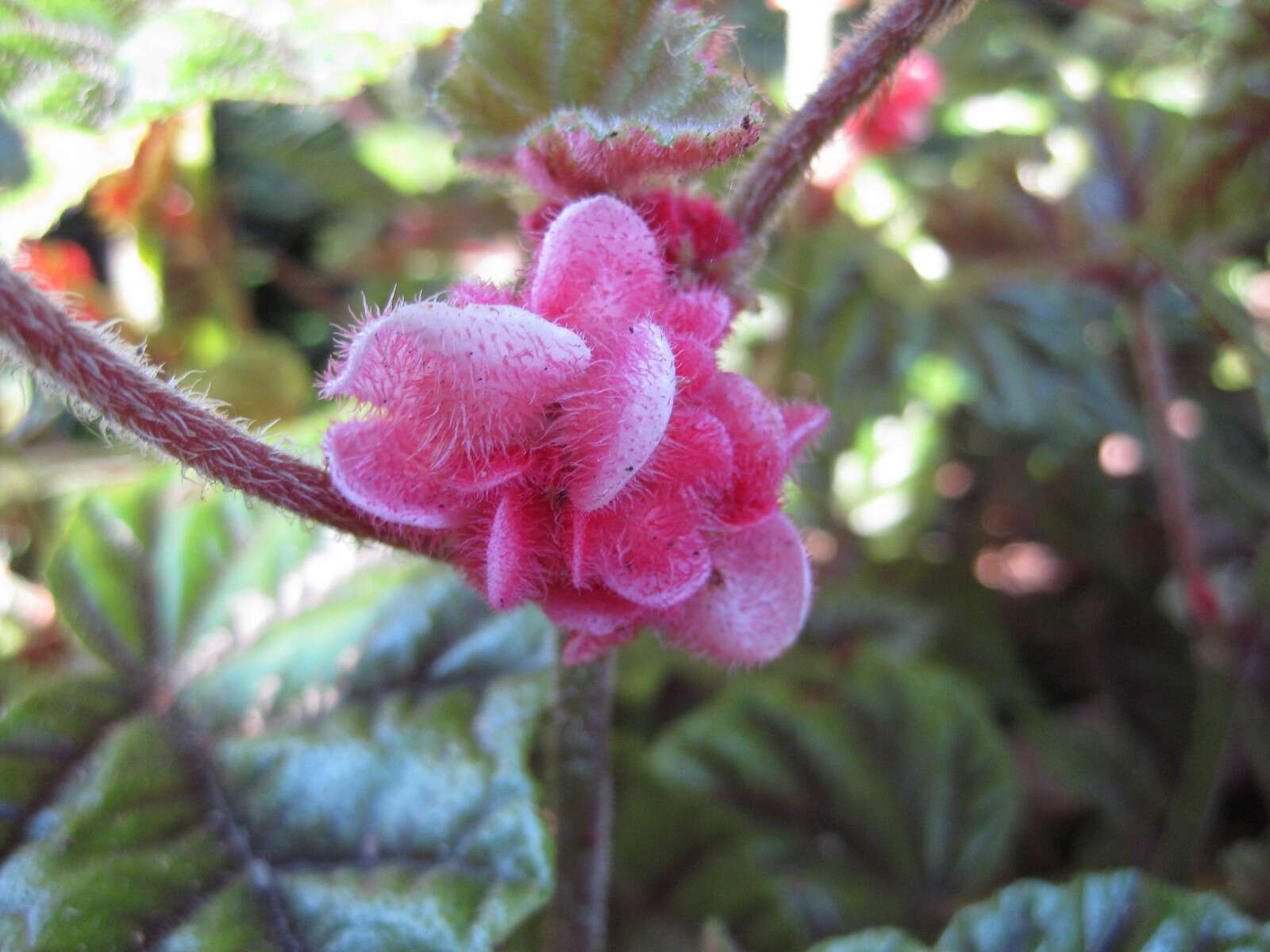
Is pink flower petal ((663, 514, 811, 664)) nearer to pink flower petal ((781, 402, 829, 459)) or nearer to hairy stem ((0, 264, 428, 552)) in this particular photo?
pink flower petal ((781, 402, 829, 459))

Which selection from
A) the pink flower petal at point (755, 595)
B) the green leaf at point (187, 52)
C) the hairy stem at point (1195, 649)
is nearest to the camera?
the pink flower petal at point (755, 595)

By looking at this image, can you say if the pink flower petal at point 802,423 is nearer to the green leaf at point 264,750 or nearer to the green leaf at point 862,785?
the green leaf at point 264,750

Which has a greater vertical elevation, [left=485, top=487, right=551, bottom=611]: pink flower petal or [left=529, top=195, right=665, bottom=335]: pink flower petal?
[left=529, top=195, right=665, bottom=335]: pink flower petal

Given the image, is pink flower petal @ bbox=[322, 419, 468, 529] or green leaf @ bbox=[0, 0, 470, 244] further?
green leaf @ bbox=[0, 0, 470, 244]

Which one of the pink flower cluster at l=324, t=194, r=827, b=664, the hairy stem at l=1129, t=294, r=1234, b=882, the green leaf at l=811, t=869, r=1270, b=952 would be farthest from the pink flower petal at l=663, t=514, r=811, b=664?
the hairy stem at l=1129, t=294, r=1234, b=882

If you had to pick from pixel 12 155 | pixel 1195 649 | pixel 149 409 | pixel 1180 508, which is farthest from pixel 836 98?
pixel 1195 649

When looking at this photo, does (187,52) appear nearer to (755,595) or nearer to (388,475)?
(388,475)

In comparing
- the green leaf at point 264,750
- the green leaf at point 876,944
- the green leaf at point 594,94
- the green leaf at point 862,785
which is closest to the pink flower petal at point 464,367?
the green leaf at point 594,94
